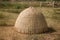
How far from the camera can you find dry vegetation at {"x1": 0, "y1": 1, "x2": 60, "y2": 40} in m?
5.24

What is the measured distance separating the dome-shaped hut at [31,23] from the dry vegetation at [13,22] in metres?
0.23

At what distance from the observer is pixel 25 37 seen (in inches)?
206

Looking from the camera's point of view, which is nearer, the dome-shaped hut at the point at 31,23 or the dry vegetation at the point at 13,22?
the dry vegetation at the point at 13,22

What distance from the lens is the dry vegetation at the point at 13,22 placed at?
5.24 meters

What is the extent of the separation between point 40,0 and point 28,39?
4.48 m

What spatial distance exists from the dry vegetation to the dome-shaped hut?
230mm

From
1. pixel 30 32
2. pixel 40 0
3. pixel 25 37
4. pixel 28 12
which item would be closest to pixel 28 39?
pixel 25 37

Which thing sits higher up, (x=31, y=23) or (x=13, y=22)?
(x=31, y=23)

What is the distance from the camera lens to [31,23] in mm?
5664

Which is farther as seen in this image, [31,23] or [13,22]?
[13,22]

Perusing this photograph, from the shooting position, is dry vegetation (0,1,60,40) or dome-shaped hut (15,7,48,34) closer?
dry vegetation (0,1,60,40)

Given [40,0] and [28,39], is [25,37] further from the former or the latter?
[40,0]

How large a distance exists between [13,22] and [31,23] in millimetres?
1265

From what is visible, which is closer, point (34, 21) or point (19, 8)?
point (34, 21)
